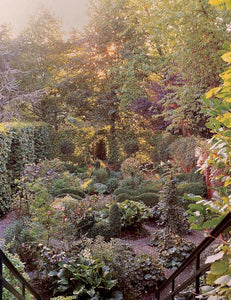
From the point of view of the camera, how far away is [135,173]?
29.0ft

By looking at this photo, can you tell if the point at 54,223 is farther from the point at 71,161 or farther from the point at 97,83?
the point at 97,83

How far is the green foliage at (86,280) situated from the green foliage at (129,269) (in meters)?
0.14

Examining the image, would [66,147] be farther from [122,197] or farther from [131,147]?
[122,197]

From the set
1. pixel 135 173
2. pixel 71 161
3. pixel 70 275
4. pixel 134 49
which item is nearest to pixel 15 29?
pixel 134 49

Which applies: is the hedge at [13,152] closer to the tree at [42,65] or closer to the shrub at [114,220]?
the shrub at [114,220]

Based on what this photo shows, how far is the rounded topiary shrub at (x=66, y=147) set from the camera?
12030 mm

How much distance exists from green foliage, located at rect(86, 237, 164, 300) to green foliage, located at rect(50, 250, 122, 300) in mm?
141

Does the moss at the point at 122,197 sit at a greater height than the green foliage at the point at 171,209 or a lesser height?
lesser

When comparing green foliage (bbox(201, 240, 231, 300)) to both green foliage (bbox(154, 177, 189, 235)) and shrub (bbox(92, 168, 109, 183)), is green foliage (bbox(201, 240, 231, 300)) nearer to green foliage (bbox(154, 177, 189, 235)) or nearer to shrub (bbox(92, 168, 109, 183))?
green foliage (bbox(154, 177, 189, 235))

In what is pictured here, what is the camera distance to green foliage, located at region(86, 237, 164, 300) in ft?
11.6

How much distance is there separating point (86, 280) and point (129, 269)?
612 millimetres

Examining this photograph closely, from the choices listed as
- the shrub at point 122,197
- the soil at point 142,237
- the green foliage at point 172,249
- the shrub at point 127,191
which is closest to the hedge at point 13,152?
the soil at point 142,237

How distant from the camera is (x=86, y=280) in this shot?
342cm

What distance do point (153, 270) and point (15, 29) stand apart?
15.8 m
